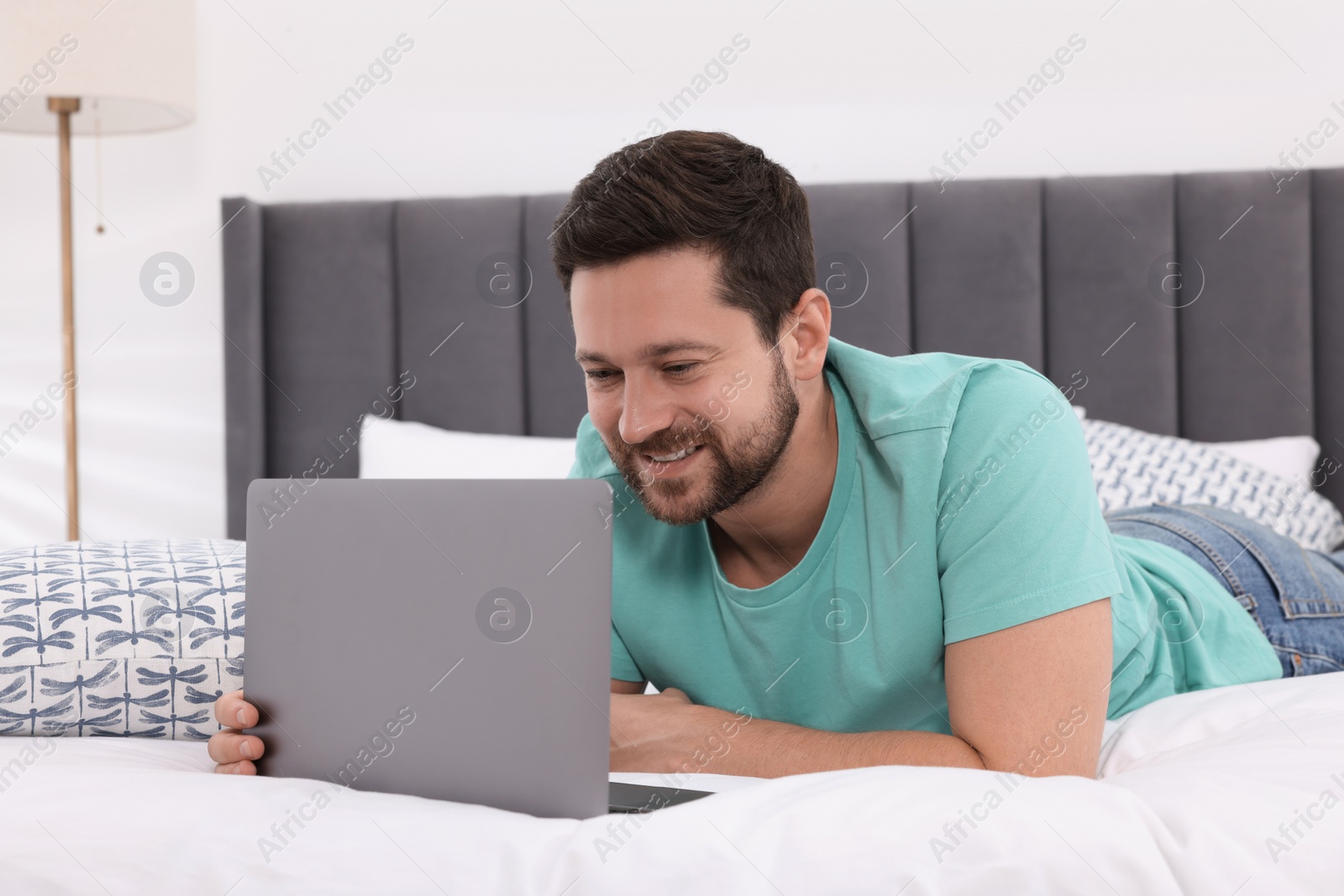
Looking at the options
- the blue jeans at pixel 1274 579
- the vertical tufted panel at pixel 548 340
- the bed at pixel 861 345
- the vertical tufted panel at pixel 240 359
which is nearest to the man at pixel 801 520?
the bed at pixel 861 345

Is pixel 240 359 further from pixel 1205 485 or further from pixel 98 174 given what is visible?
pixel 1205 485

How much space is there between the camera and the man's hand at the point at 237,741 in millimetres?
785

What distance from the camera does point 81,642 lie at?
3.07ft

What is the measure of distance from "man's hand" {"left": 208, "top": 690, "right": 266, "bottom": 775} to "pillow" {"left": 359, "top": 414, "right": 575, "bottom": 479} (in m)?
1.02

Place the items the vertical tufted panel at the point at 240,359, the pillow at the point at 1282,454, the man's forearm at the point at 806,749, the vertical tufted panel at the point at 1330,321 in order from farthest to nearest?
1. the vertical tufted panel at the point at 240,359
2. the vertical tufted panel at the point at 1330,321
3. the pillow at the point at 1282,454
4. the man's forearm at the point at 806,749

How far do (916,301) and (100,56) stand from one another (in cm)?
161

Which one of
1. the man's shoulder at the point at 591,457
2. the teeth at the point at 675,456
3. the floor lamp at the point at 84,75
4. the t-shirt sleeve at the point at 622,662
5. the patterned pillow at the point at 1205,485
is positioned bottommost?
the t-shirt sleeve at the point at 622,662

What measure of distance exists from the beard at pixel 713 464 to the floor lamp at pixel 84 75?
1.38 meters

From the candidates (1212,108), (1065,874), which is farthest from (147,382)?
(1212,108)

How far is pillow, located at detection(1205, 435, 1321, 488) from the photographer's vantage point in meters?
1.87

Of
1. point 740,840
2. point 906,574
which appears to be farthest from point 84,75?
point 740,840

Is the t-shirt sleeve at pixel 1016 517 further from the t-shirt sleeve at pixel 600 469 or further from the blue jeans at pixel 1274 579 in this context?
the blue jeans at pixel 1274 579

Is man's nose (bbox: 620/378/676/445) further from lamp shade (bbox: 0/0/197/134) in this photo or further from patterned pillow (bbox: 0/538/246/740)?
lamp shade (bbox: 0/0/197/134)

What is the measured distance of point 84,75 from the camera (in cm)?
181
